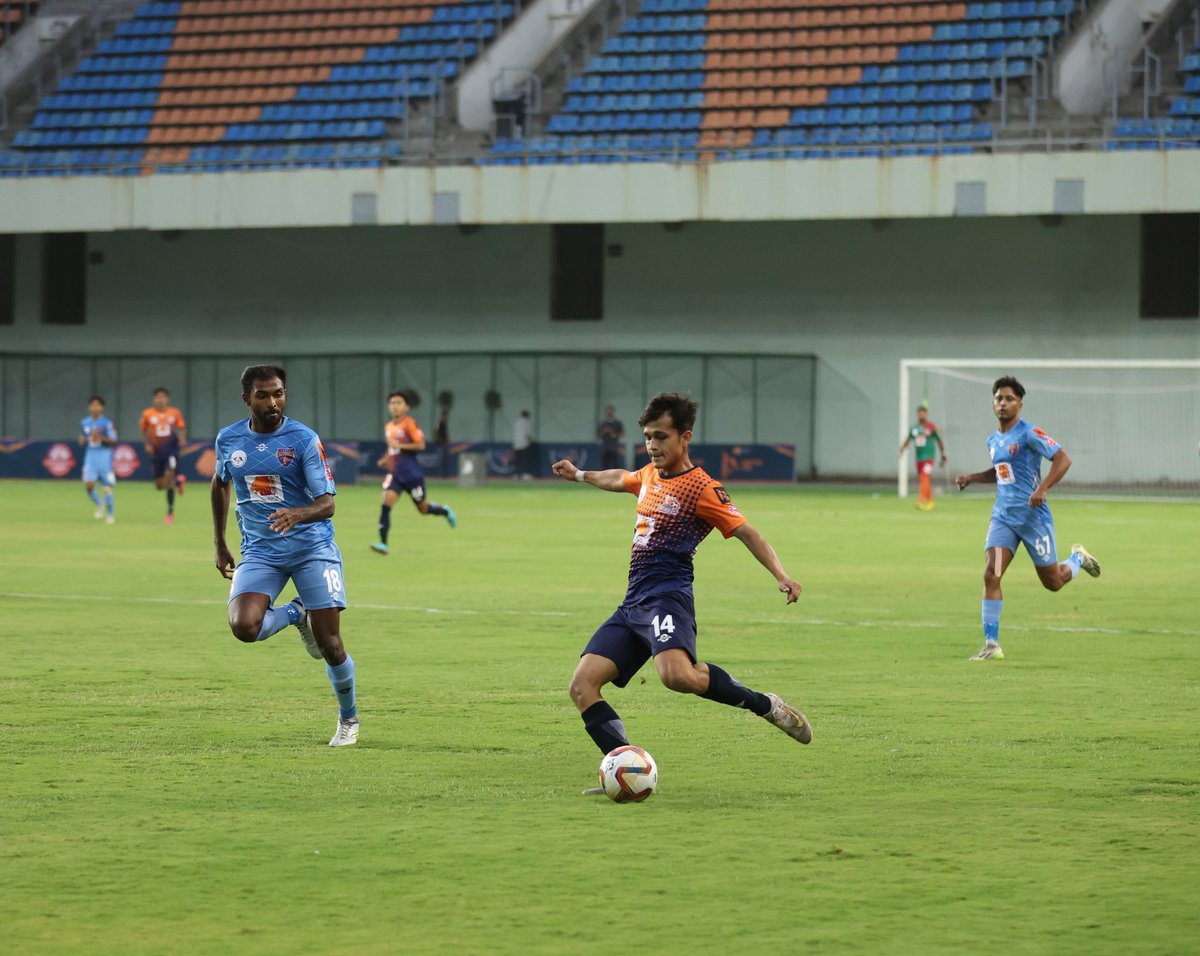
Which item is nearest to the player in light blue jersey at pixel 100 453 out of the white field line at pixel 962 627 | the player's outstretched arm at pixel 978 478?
the white field line at pixel 962 627

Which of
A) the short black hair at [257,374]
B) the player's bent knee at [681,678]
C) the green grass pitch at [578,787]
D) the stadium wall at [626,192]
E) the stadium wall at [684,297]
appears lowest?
the green grass pitch at [578,787]

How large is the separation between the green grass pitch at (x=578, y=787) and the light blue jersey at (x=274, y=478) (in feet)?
3.41

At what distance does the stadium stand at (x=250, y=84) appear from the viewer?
4362 cm

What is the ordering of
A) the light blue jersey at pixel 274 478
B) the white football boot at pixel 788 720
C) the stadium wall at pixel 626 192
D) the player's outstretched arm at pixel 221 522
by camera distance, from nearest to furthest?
1. the white football boot at pixel 788 720
2. the light blue jersey at pixel 274 478
3. the player's outstretched arm at pixel 221 522
4. the stadium wall at pixel 626 192

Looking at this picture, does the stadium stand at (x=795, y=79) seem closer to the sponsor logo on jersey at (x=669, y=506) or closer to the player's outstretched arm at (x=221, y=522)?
the player's outstretched arm at (x=221, y=522)

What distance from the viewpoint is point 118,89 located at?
1834 inches

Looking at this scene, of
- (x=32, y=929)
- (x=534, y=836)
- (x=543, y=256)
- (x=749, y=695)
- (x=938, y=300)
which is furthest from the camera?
(x=543, y=256)

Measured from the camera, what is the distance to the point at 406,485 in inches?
947

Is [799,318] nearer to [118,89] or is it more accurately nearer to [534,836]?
[118,89]

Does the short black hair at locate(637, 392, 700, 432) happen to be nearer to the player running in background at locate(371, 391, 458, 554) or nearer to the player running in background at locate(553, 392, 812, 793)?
the player running in background at locate(553, 392, 812, 793)

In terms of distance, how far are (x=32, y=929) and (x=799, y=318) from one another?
37674 millimetres

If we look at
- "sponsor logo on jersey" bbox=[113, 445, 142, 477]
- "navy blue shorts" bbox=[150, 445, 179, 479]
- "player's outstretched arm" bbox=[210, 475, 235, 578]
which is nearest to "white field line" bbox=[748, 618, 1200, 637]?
"player's outstretched arm" bbox=[210, 475, 235, 578]

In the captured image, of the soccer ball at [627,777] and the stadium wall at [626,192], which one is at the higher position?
the stadium wall at [626,192]

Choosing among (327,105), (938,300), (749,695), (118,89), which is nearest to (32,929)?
(749,695)
